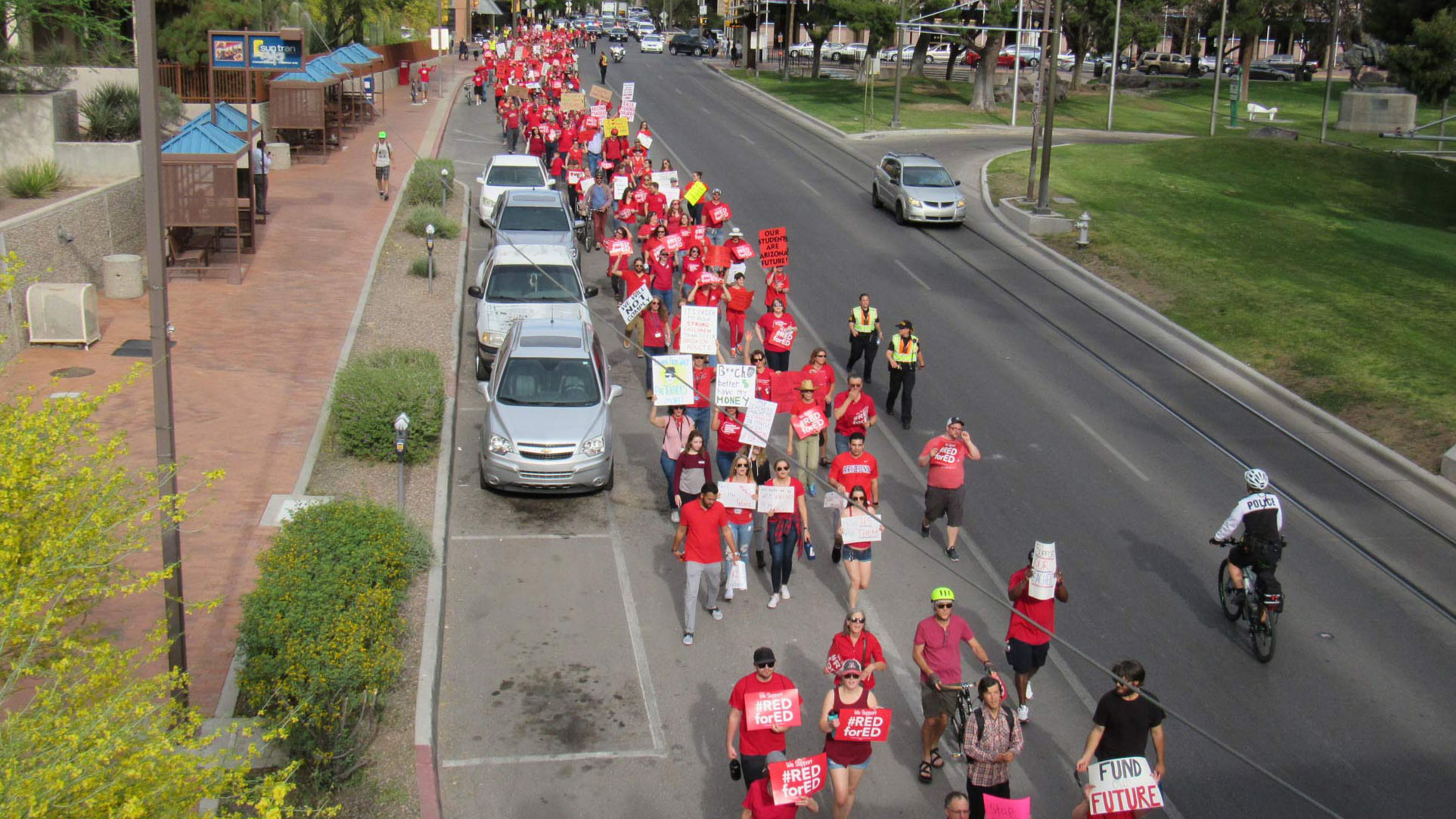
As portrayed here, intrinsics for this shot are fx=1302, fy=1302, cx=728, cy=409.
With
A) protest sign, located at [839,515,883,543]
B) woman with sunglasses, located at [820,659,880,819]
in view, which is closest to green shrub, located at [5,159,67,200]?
protest sign, located at [839,515,883,543]

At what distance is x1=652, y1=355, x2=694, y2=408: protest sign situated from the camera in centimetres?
1424

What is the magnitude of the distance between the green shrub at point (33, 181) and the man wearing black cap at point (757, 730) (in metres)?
18.5

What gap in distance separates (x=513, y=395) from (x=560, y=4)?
5817 inches

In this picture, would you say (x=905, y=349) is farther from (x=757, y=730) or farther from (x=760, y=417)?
(x=757, y=730)

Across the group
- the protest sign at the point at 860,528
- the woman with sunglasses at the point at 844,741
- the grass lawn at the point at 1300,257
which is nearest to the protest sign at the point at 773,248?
the grass lawn at the point at 1300,257

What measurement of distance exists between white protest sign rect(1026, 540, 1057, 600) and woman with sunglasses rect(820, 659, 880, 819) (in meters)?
1.87

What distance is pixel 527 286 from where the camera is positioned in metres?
18.9

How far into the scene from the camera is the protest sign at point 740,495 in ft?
38.5

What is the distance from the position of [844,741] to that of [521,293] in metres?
11.7

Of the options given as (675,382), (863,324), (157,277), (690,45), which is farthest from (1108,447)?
(690,45)

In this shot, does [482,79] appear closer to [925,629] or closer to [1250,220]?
[1250,220]

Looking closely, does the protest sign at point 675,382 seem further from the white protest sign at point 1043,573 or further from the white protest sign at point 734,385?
the white protest sign at point 1043,573

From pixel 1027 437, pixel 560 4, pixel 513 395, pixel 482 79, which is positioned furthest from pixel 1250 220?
pixel 560 4

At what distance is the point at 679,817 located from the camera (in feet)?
29.5
